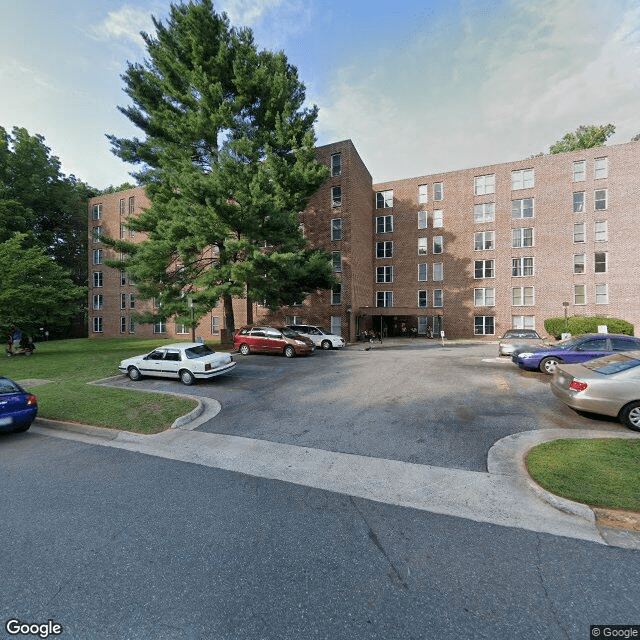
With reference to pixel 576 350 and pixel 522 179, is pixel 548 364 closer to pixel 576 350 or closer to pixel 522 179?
pixel 576 350

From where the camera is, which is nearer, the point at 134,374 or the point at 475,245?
the point at 134,374

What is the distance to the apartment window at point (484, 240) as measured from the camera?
33.5 metres

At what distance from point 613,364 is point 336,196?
26.3 meters

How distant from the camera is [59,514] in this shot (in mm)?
4363

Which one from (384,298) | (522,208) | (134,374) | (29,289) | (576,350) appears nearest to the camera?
(576,350)

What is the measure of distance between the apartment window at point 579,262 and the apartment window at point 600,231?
183 cm

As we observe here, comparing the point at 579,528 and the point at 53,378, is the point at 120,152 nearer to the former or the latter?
the point at 53,378

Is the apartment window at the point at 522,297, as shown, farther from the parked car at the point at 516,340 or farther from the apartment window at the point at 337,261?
the apartment window at the point at 337,261

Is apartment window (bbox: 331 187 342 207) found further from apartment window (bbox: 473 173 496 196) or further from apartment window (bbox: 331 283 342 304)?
apartment window (bbox: 473 173 496 196)

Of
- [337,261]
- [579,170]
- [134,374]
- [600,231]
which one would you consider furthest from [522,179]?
[134,374]

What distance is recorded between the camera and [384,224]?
122ft

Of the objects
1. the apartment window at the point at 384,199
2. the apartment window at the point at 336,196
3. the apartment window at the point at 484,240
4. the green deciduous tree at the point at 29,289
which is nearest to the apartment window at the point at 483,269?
the apartment window at the point at 484,240

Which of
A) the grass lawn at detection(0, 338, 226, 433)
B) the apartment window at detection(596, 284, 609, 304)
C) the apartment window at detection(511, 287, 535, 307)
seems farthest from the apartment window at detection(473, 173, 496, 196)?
the grass lawn at detection(0, 338, 226, 433)

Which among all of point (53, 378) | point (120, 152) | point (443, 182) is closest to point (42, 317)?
point (53, 378)
